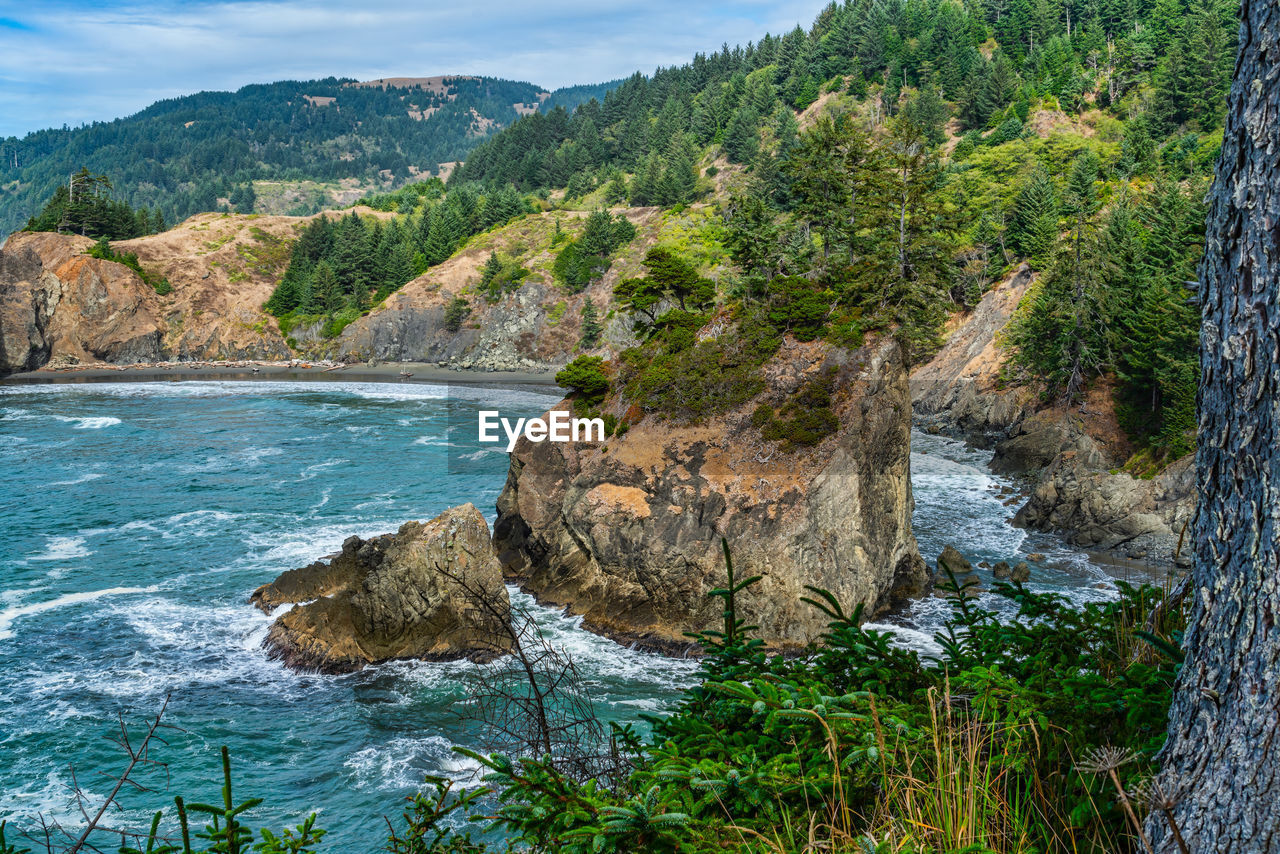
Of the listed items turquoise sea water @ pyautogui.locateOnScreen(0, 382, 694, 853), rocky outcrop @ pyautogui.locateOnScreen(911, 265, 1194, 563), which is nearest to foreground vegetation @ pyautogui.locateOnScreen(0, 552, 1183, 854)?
turquoise sea water @ pyautogui.locateOnScreen(0, 382, 694, 853)

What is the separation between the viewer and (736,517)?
2280 centimetres

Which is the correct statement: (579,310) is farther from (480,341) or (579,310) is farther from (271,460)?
(271,460)

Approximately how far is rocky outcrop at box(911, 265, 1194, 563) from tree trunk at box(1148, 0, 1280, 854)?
23.6 metres

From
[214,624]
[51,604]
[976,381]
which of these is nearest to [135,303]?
[51,604]

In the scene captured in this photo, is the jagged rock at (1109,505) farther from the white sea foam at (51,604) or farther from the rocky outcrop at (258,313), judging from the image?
the rocky outcrop at (258,313)

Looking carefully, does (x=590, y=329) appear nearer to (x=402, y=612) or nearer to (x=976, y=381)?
(x=976, y=381)

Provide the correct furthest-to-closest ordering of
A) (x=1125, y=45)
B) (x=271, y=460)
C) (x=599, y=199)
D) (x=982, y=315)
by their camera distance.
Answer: (x=599, y=199), (x=1125, y=45), (x=982, y=315), (x=271, y=460)

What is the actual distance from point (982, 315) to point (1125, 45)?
54.8 metres

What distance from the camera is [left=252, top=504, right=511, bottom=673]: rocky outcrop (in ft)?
66.0

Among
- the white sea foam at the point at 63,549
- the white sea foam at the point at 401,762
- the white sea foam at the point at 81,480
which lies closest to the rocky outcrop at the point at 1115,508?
the white sea foam at the point at 401,762

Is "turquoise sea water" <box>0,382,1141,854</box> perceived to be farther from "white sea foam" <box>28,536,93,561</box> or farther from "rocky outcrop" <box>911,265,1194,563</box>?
"rocky outcrop" <box>911,265,1194,563</box>

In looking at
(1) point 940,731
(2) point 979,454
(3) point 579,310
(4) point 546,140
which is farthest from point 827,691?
(4) point 546,140

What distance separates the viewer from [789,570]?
2181 centimetres

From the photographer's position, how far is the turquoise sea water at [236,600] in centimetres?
1548
